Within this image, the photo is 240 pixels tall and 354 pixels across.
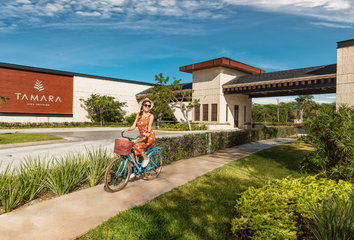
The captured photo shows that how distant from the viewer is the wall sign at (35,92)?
27344 millimetres

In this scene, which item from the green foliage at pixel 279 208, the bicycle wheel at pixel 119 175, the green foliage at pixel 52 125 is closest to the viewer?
the green foliage at pixel 279 208

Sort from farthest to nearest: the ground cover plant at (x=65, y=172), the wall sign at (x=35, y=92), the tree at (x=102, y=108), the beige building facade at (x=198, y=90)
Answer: the tree at (x=102, y=108) < the wall sign at (x=35, y=92) < the beige building facade at (x=198, y=90) < the ground cover plant at (x=65, y=172)

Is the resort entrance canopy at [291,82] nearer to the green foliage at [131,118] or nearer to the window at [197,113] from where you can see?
the window at [197,113]

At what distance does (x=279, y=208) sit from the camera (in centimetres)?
284

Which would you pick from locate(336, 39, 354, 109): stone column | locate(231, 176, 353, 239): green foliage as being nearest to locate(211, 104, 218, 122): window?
locate(336, 39, 354, 109): stone column

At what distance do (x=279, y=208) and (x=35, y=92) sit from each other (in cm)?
3395

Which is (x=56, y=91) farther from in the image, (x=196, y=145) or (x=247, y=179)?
(x=247, y=179)

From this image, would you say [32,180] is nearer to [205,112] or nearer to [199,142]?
[199,142]

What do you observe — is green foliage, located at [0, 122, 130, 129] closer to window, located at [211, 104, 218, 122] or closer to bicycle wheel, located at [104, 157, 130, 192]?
window, located at [211, 104, 218, 122]

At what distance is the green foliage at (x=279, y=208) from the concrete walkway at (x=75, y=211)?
200cm

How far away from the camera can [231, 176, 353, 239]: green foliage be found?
2537mm

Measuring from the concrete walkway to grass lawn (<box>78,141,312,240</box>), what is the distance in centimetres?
25

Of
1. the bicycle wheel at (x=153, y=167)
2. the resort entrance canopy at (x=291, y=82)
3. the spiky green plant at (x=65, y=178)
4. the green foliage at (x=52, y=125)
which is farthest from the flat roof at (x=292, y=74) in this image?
the spiky green plant at (x=65, y=178)

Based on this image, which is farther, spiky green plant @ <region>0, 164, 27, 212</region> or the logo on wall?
the logo on wall
